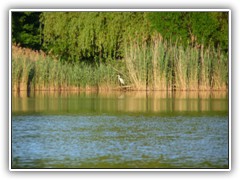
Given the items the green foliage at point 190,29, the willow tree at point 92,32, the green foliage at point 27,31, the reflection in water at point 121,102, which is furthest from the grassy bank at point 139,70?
the willow tree at point 92,32

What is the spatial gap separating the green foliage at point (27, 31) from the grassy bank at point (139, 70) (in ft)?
1.64

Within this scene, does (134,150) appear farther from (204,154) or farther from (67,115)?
(67,115)

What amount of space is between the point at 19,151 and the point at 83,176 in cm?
151

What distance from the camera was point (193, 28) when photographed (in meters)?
18.9

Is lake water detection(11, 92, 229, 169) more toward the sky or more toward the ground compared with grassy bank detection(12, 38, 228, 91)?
more toward the ground

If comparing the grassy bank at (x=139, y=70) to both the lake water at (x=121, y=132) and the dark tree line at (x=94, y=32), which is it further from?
the lake water at (x=121, y=132)

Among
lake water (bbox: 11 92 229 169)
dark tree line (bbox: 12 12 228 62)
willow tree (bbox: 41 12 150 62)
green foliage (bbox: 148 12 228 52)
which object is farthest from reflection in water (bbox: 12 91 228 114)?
willow tree (bbox: 41 12 150 62)

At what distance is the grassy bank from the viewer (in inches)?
684

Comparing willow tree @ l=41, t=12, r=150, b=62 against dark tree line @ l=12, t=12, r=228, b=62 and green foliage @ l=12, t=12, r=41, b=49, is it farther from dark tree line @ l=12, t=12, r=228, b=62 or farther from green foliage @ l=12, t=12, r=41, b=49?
green foliage @ l=12, t=12, r=41, b=49

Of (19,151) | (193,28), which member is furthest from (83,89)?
(19,151)

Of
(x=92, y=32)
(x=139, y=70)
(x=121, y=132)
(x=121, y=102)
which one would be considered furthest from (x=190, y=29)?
(x=121, y=132)

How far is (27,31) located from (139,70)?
346 cm

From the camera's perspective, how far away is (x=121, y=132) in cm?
1128

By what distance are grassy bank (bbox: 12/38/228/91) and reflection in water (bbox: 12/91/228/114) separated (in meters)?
0.39
